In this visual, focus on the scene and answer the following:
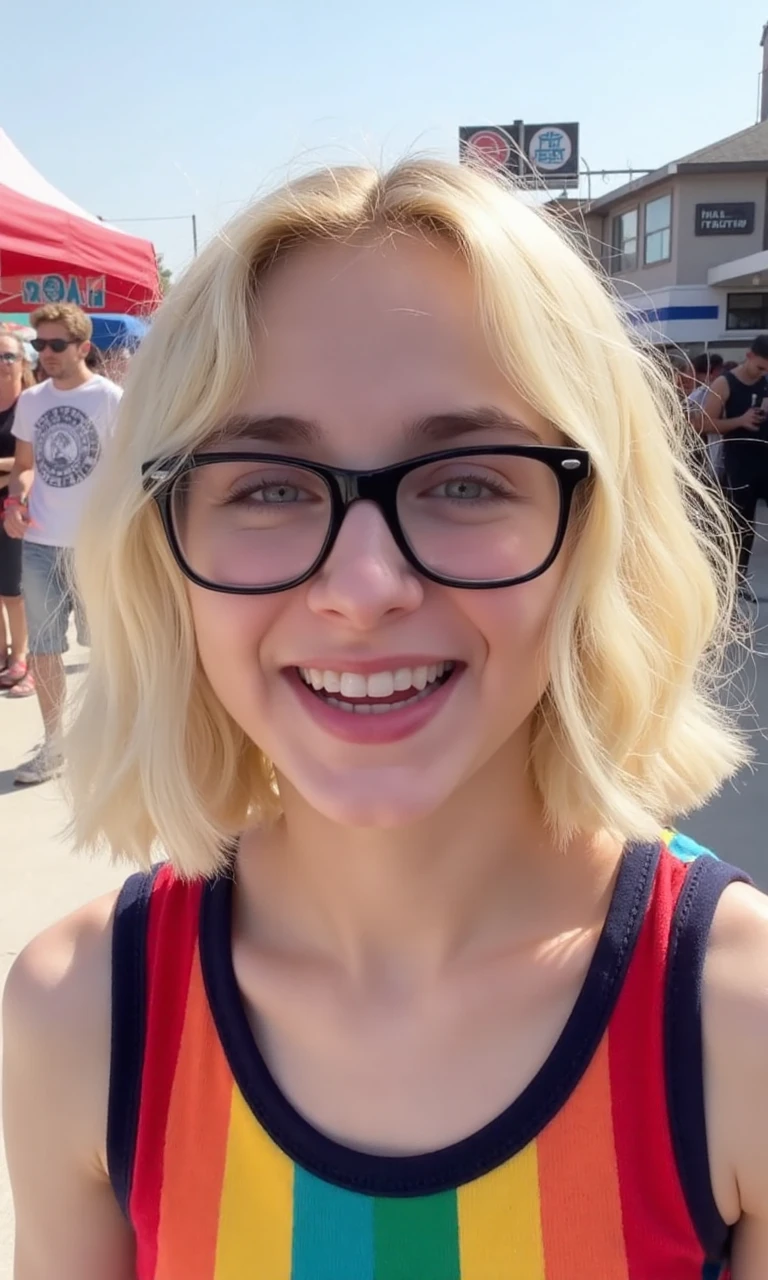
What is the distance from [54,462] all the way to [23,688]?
5.31 ft

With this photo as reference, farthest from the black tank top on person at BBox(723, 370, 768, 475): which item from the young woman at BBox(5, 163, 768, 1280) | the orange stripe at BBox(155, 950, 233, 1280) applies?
the orange stripe at BBox(155, 950, 233, 1280)

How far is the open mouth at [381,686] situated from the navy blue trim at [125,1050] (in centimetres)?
36

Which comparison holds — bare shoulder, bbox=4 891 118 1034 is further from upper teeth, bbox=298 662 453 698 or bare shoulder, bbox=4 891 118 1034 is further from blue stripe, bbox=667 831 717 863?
blue stripe, bbox=667 831 717 863

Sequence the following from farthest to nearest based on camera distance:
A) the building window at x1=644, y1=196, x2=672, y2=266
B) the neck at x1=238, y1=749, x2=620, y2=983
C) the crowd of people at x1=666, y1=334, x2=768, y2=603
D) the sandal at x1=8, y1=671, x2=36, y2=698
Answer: the building window at x1=644, y1=196, x2=672, y2=266, the crowd of people at x1=666, y1=334, x2=768, y2=603, the sandal at x1=8, y1=671, x2=36, y2=698, the neck at x1=238, y1=749, x2=620, y2=983

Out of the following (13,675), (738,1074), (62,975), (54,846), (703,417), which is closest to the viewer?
(738,1074)

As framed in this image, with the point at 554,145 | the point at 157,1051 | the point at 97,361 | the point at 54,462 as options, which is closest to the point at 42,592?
the point at 54,462

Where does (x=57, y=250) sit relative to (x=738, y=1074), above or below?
above

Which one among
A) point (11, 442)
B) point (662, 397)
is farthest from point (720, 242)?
point (662, 397)

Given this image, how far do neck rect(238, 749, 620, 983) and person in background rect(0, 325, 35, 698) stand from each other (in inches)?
168

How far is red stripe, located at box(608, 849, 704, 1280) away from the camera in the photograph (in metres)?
0.88

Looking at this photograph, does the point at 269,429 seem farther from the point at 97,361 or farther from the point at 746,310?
the point at 746,310

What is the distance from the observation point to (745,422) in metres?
6.50

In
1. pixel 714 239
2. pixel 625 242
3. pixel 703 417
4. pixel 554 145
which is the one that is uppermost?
pixel 554 145

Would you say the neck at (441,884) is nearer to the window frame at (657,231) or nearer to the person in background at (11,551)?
the person in background at (11,551)
